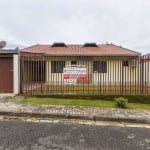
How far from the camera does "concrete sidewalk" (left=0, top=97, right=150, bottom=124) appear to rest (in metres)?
8.26

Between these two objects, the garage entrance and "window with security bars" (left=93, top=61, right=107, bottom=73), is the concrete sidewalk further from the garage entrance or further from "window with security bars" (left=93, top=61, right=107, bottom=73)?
"window with security bars" (left=93, top=61, right=107, bottom=73)

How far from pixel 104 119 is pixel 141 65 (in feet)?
16.9

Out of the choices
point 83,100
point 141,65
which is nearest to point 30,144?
point 83,100

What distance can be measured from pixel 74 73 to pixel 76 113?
444 cm

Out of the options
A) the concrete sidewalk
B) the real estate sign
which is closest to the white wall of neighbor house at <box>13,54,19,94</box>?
the real estate sign

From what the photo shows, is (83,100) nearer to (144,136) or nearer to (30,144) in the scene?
(144,136)

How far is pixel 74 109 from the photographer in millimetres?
9359

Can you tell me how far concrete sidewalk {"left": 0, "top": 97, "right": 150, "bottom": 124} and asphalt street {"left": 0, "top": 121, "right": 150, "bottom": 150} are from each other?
0.83 m

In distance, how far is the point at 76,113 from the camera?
865cm

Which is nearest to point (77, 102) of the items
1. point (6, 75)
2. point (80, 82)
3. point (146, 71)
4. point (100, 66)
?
point (80, 82)

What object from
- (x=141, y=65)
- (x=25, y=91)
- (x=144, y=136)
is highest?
(x=141, y=65)

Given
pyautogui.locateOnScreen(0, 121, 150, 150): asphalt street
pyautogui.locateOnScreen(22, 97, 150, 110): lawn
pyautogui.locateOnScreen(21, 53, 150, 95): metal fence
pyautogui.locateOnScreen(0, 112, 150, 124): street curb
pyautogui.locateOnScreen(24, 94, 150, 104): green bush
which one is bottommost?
pyautogui.locateOnScreen(0, 121, 150, 150): asphalt street

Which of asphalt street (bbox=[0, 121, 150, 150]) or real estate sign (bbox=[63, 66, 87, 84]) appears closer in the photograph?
asphalt street (bbox=[0, 121, 150, 150])

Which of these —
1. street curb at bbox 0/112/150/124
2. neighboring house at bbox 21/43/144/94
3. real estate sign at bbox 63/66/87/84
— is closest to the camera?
street curb at bbox 0/112/150/124
